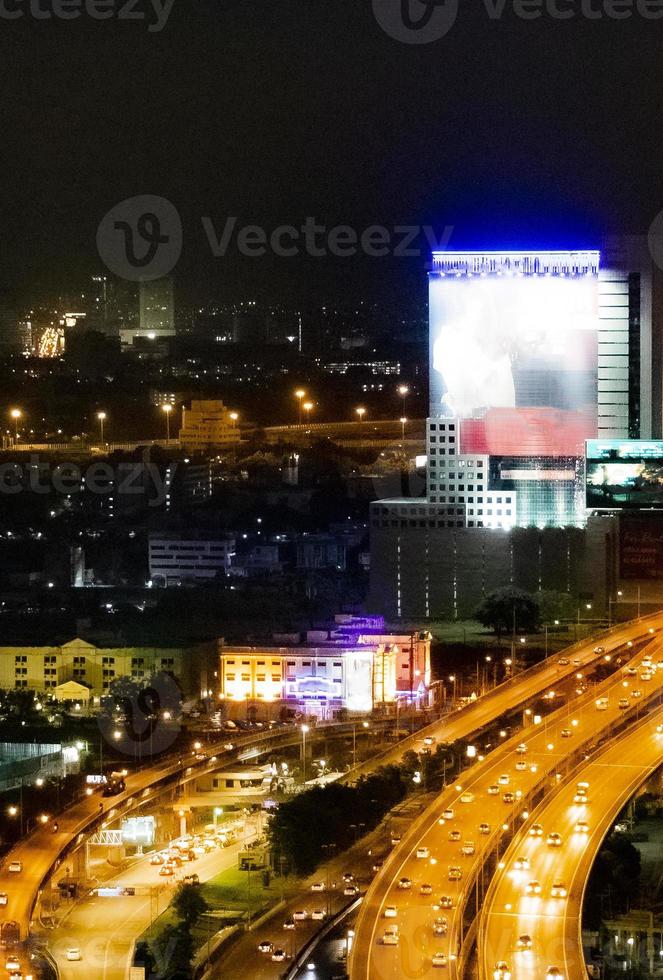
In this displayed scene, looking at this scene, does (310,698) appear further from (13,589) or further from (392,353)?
(392,353)

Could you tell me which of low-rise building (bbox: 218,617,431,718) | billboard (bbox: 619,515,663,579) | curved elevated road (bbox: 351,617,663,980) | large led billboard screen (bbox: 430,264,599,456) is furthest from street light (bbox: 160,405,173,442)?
curved elevated road (bbox: 351,617,663,980)

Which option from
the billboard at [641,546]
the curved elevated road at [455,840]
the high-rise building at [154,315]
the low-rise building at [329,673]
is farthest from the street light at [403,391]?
the low-rise building at [329,673]

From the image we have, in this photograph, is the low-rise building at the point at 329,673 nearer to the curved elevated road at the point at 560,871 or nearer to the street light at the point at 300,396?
the curved elevated road at the point at 560,871

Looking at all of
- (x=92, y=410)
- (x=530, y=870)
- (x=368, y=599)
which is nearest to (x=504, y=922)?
(x=530, y=870)

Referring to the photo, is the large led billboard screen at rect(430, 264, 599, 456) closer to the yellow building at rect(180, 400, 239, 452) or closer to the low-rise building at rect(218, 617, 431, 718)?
the low-rise building at rect(218, 617, 431, 718)

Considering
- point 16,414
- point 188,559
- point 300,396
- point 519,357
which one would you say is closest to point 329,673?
point 519,357

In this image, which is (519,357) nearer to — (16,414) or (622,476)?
(622,476)
